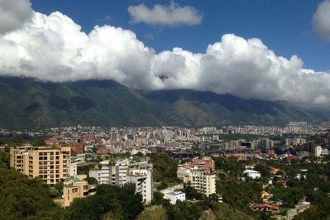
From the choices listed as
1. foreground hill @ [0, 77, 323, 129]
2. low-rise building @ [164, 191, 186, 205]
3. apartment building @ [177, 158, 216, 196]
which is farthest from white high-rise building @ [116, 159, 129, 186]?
foreground hill @ [0, 77, 323, 129]

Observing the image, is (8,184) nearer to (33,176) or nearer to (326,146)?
(33,176)

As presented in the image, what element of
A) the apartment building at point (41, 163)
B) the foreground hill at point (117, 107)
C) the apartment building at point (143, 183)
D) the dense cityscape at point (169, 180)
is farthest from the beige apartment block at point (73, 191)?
the foreground hill at point (117, 107)

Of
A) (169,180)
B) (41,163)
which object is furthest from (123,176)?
(169,180)

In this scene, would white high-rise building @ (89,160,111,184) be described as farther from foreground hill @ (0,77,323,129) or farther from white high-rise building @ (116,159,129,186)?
foreground hill @ (0,77,323,129)

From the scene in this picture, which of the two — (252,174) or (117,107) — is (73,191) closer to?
(252,174)

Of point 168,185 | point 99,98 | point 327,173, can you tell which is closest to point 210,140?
point 99,98
